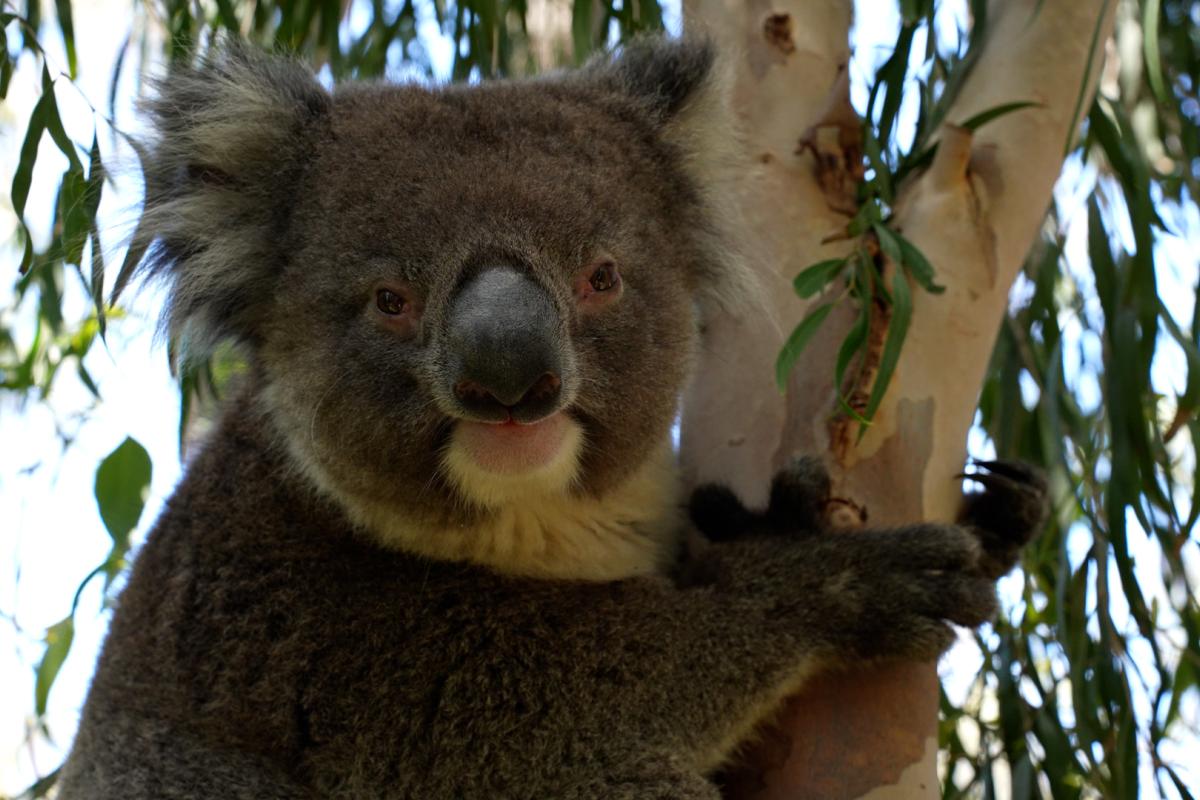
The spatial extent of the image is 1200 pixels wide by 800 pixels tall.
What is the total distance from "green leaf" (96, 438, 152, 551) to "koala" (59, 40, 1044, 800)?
0.23 metres

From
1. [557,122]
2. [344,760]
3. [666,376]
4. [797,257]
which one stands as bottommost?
[344,760]

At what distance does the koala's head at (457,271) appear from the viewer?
85.6 inches

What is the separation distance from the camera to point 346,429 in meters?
2.33

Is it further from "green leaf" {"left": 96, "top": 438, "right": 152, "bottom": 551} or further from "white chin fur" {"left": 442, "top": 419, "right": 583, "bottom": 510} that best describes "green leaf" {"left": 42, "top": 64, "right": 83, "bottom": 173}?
"white chin fur" {"left": 442, "top": 419, "right": 583, "bottom": 510}

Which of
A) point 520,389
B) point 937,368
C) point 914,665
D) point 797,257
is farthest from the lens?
point 797,257

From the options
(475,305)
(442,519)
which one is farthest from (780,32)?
(442,519)

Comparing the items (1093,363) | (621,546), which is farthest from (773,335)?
(1093,363)

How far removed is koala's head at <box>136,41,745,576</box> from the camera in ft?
7.13

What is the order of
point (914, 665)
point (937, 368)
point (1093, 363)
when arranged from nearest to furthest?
point (914, 665), point (937, 368), point (1093, 363)

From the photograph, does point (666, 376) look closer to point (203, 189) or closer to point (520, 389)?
point (520, 389)

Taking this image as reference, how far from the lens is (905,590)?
7.58ft

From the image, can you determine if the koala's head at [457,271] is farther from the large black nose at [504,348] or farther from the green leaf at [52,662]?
the green leaf at [52,662]

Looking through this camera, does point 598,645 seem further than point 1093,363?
No

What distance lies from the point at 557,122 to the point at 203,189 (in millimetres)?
703
